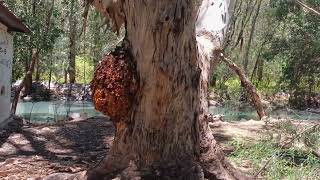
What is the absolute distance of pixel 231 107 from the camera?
2083 cm

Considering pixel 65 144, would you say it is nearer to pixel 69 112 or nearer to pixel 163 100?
pixel 163 100

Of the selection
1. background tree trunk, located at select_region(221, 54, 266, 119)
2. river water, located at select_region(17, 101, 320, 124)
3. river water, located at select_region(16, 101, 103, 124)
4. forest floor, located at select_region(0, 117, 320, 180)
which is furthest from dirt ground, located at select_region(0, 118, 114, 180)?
river water, located at select_region(16, 101, 103, 124)

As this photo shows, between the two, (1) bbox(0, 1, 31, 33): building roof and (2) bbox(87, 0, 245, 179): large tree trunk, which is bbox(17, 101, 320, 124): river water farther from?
(2) bbox(87, 0, 245, 179): large tree trunk

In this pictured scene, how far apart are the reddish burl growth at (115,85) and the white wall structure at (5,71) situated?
806cm

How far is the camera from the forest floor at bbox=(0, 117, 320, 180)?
642 cm

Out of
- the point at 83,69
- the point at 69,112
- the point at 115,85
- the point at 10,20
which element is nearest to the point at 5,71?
the point at 10,20

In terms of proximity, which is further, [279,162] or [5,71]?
[5,71]

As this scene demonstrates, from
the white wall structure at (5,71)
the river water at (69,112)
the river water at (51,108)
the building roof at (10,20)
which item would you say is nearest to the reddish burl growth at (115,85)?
the building roof at (10,20)

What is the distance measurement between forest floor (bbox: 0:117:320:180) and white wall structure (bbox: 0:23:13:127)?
139 centimetres

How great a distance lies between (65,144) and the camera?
9453mm

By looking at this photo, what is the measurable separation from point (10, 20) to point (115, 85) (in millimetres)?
8109

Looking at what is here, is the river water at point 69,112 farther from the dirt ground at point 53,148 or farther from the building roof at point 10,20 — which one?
the dirt ground at point 53,148

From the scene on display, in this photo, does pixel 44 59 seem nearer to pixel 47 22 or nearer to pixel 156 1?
pixel 47 22

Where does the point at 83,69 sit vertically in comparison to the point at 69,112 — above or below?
above
